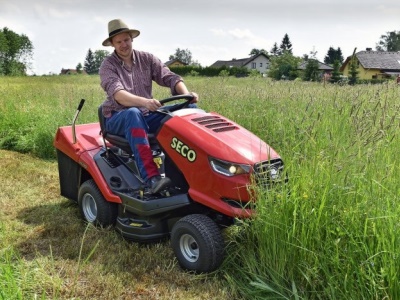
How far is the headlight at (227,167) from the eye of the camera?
8.43ft

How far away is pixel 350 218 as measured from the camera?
2.15 m

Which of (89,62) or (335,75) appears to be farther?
(89,62)

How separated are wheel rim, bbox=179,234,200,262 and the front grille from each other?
1.94 feet

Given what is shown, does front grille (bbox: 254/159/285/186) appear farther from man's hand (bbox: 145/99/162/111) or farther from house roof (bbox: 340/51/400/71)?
house roof (bbox: 340/51/400/71)

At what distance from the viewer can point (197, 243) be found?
102 inches

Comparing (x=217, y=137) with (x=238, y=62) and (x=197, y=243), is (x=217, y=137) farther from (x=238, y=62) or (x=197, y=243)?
(x=238, y=62)

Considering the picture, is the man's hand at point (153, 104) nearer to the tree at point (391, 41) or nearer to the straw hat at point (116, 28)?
the straw hat at point (116, 28)

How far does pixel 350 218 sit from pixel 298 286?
0.49 metres

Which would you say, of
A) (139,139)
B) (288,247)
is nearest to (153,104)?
(139,139)

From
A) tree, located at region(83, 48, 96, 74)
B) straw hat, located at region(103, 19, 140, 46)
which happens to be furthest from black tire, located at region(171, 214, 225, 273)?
tree, located at region(83, 48, 96, 74)

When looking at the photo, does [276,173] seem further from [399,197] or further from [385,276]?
[385,276]

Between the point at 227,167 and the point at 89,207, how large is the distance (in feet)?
5.19

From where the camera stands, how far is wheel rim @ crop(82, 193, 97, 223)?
11.7 feet

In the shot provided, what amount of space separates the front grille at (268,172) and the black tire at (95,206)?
1373 mm
